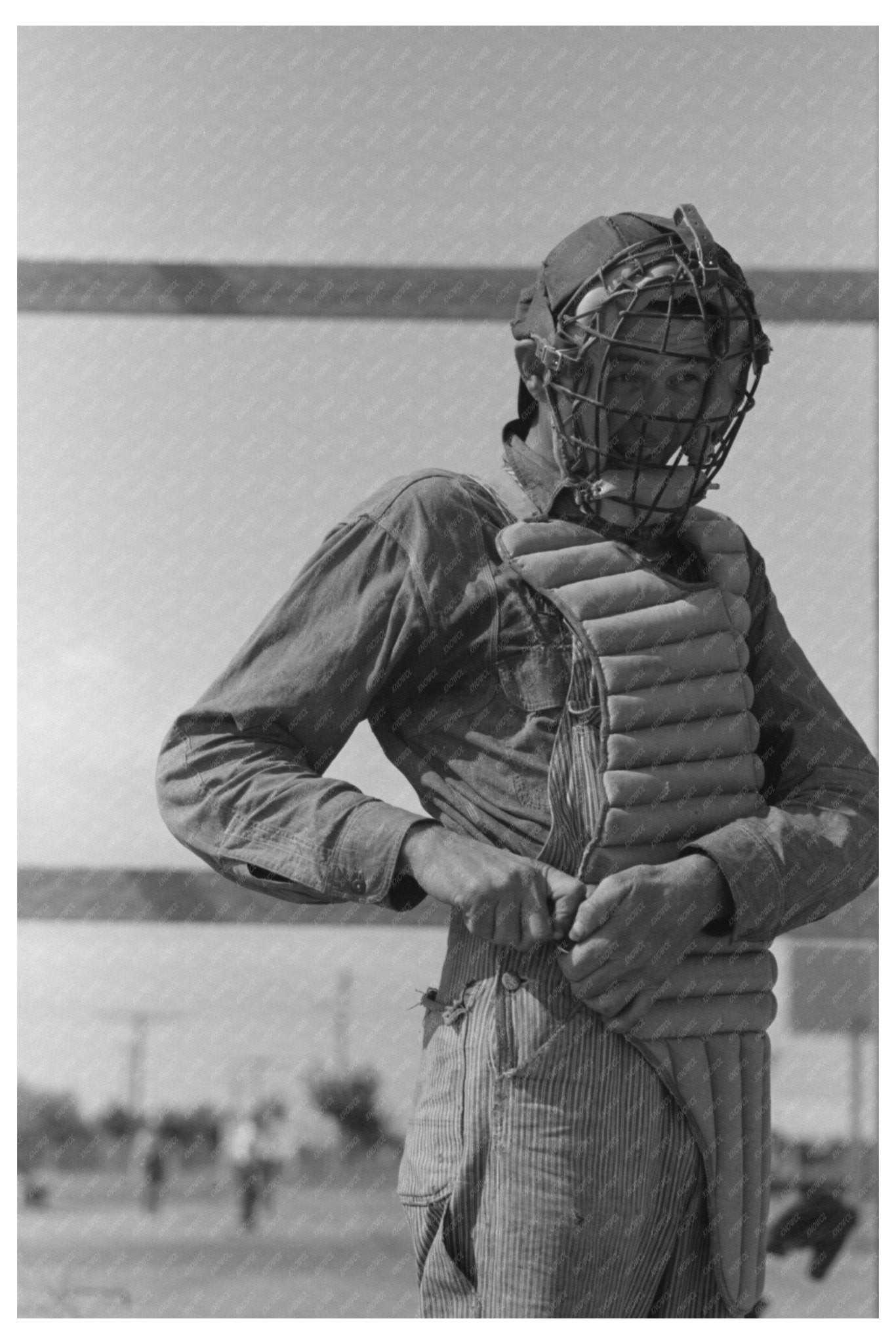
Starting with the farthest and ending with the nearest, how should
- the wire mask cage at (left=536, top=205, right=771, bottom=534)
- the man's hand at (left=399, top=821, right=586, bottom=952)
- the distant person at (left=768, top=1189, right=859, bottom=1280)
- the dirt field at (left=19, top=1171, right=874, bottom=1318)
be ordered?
1. the distant person at (left=768, top=1189, right=859, bottom=1280)
2. the dirt field at (left=19, top=1171, right=874, bottom=1318)
3. the wire mask cage at (left=536, top=205, right=771, bottom=534)
4. the man's hand at (left=399, top=821, right=586, bottom=952)

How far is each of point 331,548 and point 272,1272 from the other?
2.25 metres

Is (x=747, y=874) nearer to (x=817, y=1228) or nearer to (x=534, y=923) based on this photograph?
(x=534, y=923)

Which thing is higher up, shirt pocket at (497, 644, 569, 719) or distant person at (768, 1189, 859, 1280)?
shirt pocket at (497, 644, 569, 719)

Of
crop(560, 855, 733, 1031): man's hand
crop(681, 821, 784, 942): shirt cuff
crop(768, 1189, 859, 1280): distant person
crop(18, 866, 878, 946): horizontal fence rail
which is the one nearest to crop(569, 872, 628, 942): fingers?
crop(560, 855, 733, 1031): man's hand

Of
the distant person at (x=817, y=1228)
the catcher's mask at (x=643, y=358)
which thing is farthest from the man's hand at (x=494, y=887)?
the distant person at (x=817, y=1228)

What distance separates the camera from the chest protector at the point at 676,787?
4.79 feet

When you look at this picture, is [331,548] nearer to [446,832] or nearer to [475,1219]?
[446,832]

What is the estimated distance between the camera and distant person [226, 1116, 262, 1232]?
3.50 metres

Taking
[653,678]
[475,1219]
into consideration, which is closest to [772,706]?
[653,678]

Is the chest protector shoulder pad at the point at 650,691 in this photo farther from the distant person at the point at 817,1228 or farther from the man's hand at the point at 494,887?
the distant person at the point at 817,1228

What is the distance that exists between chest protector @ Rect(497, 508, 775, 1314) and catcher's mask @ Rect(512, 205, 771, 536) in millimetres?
74

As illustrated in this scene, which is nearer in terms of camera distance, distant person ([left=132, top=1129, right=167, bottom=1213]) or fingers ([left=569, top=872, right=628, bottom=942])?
fingers ([left=569, top=872, right=628, bottom=942])

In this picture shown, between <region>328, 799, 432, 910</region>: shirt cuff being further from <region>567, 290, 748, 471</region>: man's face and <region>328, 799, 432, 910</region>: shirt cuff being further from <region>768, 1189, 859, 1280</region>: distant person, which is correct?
<region>768, 1189, 859, 1280</region>: distant person
